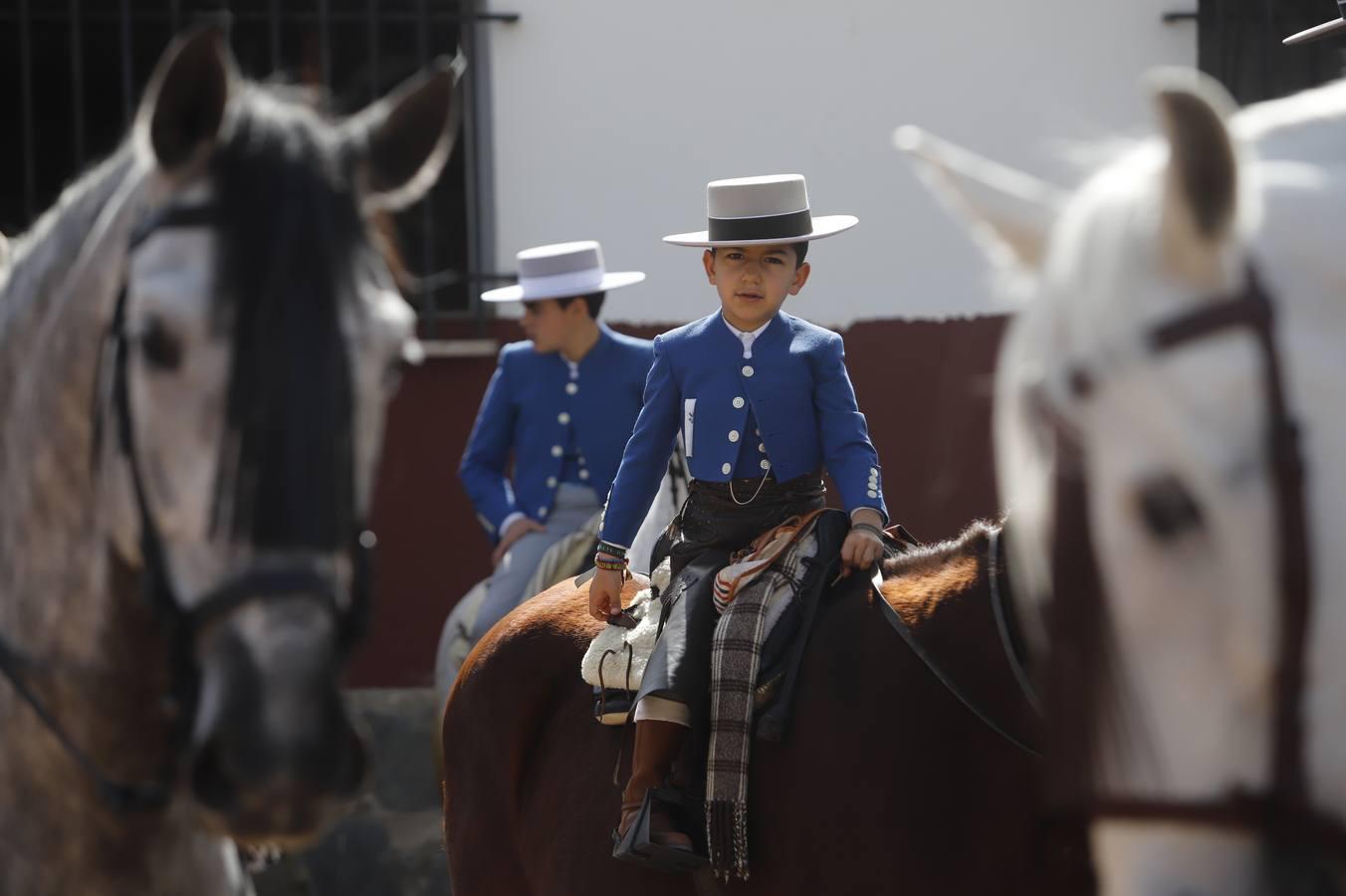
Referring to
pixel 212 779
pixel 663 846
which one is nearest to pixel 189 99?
pixel 212 779

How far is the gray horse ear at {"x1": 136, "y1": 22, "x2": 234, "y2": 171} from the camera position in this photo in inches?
71.9

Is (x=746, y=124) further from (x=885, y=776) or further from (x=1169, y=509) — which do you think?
(x=1169, y=509)

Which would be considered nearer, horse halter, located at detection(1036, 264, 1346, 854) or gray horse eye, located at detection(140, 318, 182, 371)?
horse halter, located at detection(1036, 264, 1346, 854)

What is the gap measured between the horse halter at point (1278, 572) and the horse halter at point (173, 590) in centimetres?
79

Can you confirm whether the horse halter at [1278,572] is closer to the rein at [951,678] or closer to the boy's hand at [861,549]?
the rein at [951,678]

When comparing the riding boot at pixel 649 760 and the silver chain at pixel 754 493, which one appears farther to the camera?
the silver chain at pixel 754 493

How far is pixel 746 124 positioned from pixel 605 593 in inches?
141

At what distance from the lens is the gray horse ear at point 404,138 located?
2.04m

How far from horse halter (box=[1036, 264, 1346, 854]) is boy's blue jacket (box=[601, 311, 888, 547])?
1.93 m

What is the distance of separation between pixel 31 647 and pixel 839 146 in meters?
5.35

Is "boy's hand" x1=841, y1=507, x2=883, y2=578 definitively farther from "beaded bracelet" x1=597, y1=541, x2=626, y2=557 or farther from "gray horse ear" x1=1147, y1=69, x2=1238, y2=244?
"gray horse ear" x1=1147, y1=69, x2=1238, y2=244

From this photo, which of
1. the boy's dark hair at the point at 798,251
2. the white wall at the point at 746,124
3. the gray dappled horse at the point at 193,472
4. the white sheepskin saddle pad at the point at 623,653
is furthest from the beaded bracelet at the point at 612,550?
the white wall at the point at 746,124

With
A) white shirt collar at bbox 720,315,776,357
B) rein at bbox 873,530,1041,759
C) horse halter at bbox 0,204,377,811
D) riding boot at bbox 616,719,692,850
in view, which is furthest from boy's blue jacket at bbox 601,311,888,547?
horse halter at bbox 0,204,377,811

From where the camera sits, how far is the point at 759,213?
3818 mm
